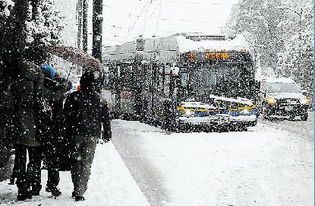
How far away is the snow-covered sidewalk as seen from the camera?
758cm

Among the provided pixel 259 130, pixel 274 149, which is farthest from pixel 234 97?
pixel 274 149

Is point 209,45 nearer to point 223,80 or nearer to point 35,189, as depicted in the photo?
point 223,80

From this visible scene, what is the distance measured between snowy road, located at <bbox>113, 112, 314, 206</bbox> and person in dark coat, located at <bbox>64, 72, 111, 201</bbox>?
4.16ft

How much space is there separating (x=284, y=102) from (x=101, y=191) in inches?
698

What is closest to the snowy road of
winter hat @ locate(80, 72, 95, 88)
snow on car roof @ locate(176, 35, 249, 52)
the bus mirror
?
the bus mirror

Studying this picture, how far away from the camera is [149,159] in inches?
497

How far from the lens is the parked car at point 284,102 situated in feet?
81.7

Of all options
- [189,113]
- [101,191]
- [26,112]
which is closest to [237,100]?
[189,113]

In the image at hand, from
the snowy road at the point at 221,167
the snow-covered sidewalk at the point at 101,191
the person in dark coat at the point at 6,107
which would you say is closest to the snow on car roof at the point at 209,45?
the snowy road at the point at 221,167

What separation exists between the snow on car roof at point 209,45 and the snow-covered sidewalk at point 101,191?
8.38 meters

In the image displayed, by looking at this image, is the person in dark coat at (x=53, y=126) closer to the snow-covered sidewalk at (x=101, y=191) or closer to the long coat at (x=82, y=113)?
the long coat at (x=82, y=113)

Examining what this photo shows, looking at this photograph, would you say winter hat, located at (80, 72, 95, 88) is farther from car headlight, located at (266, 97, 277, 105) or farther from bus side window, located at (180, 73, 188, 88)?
car headlight, located at (266, 97, 277, 105)

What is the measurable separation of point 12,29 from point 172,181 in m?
3.63

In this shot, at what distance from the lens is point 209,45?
18766mm
